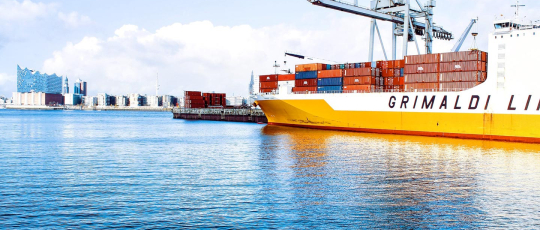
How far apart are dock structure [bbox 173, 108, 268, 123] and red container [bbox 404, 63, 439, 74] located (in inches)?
1539

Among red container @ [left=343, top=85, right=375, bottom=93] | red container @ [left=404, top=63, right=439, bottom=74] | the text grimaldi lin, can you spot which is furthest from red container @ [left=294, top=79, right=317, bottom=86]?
red container @ [left=404, top=63, right=439, bottom=74]

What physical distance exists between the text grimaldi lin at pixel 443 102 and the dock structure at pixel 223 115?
3835 cm

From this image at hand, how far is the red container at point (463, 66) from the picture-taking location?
38.5 meters

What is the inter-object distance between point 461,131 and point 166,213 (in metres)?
33.1

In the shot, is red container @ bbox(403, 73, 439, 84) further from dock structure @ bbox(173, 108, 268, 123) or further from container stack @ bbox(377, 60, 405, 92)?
dock structure @ bbox(173, 108, 268, 123)

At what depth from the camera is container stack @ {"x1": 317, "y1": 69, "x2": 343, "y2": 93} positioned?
48.8 m

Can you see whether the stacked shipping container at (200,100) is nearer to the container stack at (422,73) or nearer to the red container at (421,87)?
the container stack at (422,73)

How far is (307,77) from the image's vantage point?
52344 millimetres

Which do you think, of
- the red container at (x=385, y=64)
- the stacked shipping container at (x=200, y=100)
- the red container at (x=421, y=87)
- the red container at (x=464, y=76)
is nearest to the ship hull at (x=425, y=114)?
the red container at (x=421, y=87)

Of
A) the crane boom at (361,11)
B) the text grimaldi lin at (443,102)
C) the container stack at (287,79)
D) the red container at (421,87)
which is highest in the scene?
the crane boom at (361,11)

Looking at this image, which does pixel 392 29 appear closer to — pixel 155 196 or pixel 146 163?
pixel 146 163

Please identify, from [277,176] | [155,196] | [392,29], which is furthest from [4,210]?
[392,29]

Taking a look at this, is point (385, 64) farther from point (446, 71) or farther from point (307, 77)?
point (307, 77)

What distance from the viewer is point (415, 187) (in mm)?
17406
